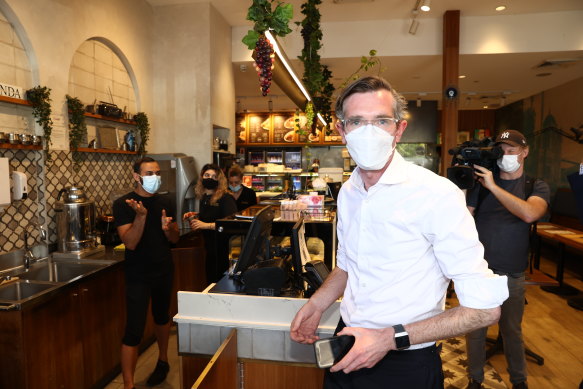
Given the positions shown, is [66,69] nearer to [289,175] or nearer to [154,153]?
[154,153]

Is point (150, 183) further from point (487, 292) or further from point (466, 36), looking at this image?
point (466, 36)

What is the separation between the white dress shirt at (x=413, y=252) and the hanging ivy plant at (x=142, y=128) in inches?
159

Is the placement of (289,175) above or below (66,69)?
below

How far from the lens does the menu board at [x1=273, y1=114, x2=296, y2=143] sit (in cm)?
900

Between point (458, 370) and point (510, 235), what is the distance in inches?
53.0

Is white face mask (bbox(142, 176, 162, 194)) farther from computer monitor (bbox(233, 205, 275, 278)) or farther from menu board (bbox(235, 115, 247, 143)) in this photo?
menu board (bbox(235, 115, 247, 143))

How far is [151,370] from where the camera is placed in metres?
3.11

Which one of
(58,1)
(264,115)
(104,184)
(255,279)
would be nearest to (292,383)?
(255,279)

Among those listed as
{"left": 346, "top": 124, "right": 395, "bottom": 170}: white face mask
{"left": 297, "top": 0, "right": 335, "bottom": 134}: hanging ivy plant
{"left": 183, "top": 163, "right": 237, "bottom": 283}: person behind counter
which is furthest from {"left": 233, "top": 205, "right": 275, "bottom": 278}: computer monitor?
{"left": 297, "top": 0, "right": 335, "bottom": 134}: hanging ivy plant

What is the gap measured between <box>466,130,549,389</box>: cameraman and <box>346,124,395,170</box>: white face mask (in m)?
1.66

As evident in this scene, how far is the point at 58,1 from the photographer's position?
3.31 metres

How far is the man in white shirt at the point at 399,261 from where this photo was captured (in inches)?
39.3

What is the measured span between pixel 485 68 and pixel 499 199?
4.81 meters

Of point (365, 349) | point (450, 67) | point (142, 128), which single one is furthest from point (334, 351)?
point (450, 67)
